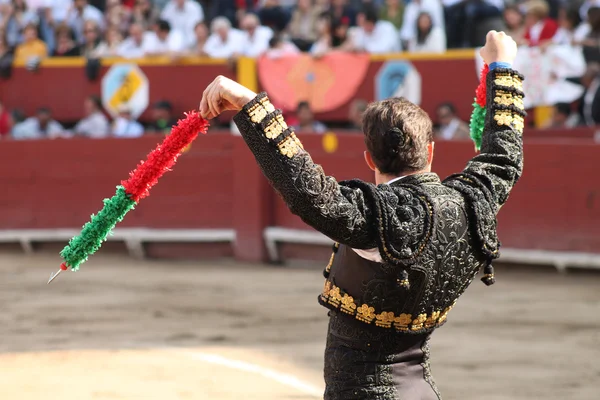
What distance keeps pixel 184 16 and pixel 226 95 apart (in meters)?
9.53

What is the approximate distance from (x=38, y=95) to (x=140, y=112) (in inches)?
55.0

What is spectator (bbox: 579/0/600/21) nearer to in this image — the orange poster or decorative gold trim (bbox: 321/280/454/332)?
the orange poster

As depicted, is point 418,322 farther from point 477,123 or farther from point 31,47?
point 31,47

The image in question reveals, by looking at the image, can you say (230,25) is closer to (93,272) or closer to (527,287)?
(93,272)

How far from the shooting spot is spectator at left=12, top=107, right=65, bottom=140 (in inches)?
437

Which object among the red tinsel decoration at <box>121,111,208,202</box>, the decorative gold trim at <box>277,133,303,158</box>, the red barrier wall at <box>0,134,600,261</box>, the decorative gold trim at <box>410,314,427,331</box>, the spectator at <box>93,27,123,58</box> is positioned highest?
the decorative gold trim at <box>277,133,303,158</box>

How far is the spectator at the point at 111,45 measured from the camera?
37.3 feet

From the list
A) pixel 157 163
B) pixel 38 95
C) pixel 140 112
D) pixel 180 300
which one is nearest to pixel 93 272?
pixel 180 300

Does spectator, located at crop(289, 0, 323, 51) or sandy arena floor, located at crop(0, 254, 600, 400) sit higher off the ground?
spectator, located at crop(289, 0, 323, 51)

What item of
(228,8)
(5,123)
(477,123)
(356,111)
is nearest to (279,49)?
(356,111)

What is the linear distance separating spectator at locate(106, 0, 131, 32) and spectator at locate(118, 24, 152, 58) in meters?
0.49

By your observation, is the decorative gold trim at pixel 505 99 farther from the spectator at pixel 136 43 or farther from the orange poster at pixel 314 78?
the spectator at pixel 136 43

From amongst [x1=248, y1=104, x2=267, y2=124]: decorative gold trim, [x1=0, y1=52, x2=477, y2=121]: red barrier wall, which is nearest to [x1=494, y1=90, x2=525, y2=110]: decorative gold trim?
[x1=248, y1=104, x2=267, y2=124]: decorative gold trim

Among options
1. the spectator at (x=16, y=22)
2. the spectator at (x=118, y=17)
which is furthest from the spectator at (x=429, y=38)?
the spectator at (x=16, y=22)
